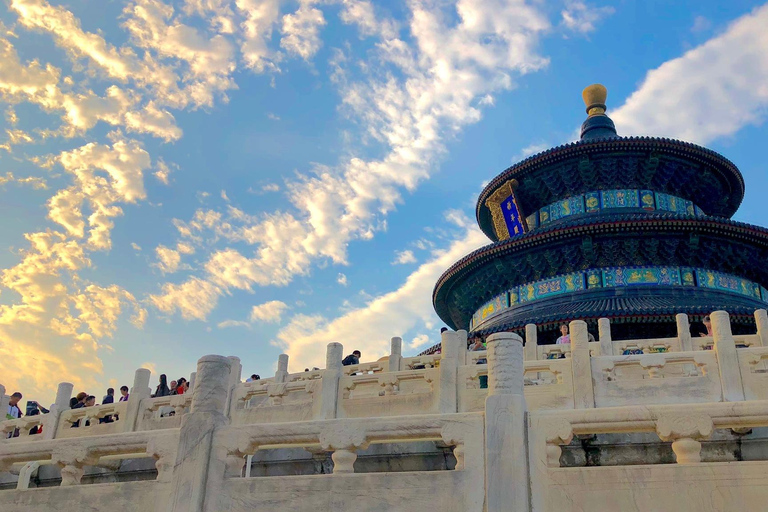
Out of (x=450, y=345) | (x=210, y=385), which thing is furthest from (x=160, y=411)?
(x=210, y=385)

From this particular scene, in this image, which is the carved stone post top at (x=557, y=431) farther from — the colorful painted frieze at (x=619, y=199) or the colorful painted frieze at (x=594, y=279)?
the colorful painted frieze at (x=619, y=199)

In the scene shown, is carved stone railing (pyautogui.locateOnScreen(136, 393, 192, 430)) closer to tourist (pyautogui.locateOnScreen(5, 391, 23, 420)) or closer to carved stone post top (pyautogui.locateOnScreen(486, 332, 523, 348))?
tourist (pyautogui.locateOnScreen(5, 391, 23, 420))

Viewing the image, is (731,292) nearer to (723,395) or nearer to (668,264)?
(668,264)

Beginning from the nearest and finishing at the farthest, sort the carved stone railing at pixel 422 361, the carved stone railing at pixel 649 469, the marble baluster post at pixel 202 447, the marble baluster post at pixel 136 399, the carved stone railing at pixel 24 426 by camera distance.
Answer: the carved stone railing at pixel 649 469 < the marble baluster post at pixel 202 447 < the marble baluster post at pixel 136 399 < the carved stone railing at pixel 24 426 < the carved stone railing at pixel 422 361

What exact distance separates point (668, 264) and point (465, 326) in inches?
318

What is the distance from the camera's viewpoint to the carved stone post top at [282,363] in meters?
14.0

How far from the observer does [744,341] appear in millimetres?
10938

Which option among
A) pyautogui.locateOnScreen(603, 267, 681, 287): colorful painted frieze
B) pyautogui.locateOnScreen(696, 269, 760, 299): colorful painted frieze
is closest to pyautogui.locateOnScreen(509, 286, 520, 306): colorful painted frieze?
pyautogui.locateOnScreen(603, 267, 681, 287): colorful painted frieze

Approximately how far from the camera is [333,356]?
10242mm

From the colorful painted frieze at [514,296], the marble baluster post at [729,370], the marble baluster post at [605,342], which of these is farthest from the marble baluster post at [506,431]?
the colorful painted frieze at [514,296]

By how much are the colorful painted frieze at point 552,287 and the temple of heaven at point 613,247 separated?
0.03 meters

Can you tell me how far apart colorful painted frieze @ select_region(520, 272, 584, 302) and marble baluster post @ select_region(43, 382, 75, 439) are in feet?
45.3

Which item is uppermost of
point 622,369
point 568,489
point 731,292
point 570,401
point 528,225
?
point 528,225

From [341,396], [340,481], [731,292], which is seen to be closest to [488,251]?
[731,292]
